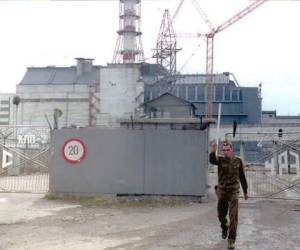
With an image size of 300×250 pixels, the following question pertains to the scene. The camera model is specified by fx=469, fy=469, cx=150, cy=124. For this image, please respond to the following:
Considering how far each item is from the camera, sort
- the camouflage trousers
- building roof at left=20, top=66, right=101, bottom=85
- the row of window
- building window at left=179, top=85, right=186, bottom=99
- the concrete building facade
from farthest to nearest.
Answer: building roof at left=20, top=66, right=101, bottom=85 → building window at left=179, top=85, right=186, bottom=99 → the row of window → the concrete building facade → the camouflage trousers

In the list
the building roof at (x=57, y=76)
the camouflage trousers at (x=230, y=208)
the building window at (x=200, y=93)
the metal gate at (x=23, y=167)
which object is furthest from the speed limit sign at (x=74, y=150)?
the building window at (x=200, y=93)

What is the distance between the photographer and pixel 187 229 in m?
10.3

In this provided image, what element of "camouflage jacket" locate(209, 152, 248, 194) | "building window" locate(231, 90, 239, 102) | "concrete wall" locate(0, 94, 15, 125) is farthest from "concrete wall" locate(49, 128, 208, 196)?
"concrete wall" locate(0, 94, 15, 125)

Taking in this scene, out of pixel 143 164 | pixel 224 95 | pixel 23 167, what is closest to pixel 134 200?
pixel 143 164

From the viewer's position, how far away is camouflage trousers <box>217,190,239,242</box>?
8.38 metres

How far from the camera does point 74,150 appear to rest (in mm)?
14914

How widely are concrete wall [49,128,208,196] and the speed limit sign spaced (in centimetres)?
18

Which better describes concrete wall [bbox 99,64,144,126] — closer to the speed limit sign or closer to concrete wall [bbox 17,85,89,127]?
concrete wall [bbox 17,85,89,127]

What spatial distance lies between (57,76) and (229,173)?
77216mm

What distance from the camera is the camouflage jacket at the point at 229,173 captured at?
8.77 metres

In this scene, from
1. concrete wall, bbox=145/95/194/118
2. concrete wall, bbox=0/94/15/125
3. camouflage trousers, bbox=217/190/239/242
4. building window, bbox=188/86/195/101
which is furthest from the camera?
concrete wall, bbox=0/94/15/125

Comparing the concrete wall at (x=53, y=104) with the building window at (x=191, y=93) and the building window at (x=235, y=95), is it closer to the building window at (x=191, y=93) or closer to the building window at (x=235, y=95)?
the building window at (x=191, y=93)

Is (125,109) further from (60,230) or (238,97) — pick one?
(60,230)

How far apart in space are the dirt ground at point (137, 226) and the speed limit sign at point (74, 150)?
1.43 metres
